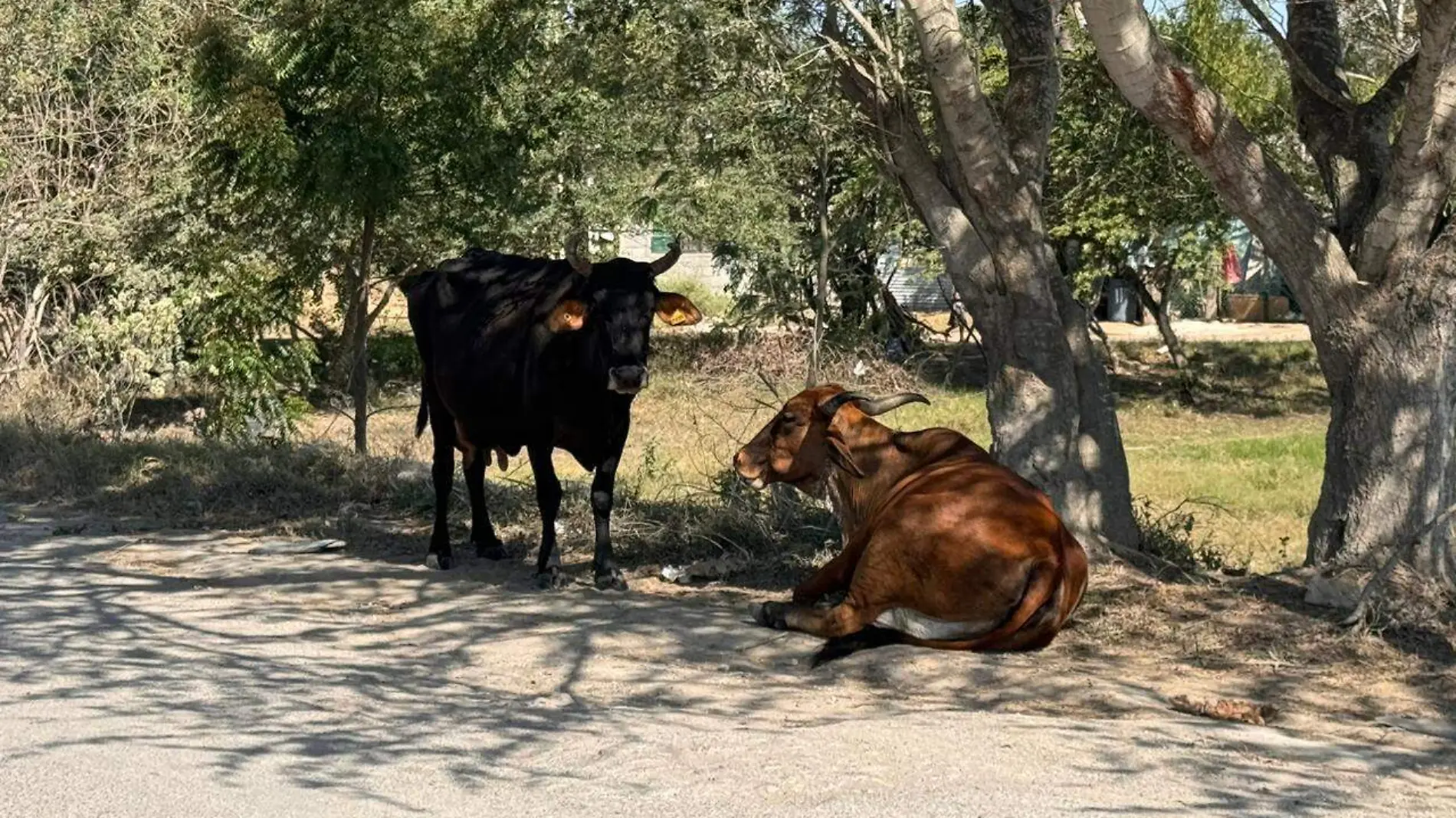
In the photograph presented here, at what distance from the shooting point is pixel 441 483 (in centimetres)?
1179

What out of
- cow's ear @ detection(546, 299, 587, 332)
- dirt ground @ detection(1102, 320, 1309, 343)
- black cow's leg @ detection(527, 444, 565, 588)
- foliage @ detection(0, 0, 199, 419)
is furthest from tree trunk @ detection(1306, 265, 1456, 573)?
dirt ground @ detection(1102, 320, 1309, 343)

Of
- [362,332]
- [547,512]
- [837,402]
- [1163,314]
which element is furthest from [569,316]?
[1163,314]

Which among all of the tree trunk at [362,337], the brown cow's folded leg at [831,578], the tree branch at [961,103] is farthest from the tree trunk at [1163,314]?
the brown cow's folded leg at [831,578]

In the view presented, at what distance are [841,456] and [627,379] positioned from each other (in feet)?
4.40

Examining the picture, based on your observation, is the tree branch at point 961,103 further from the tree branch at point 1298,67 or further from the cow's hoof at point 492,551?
the cow's hoof at point 492,551

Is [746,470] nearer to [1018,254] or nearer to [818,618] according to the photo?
[818,618]

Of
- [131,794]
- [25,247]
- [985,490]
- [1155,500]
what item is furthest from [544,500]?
[25,247]

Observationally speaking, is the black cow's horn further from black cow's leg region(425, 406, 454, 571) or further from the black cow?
black cow's leg region(425, 406, 454, 571)

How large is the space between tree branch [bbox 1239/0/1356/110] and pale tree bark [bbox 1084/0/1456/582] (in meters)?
0.02

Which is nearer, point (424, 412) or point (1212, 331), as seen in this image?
point (424, 412)

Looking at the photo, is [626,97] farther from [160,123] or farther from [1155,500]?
[160,123]

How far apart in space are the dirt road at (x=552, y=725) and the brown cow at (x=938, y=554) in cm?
19

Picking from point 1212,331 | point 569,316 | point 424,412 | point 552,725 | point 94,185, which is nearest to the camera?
point 552,725

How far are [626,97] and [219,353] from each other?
6582 millimetres
